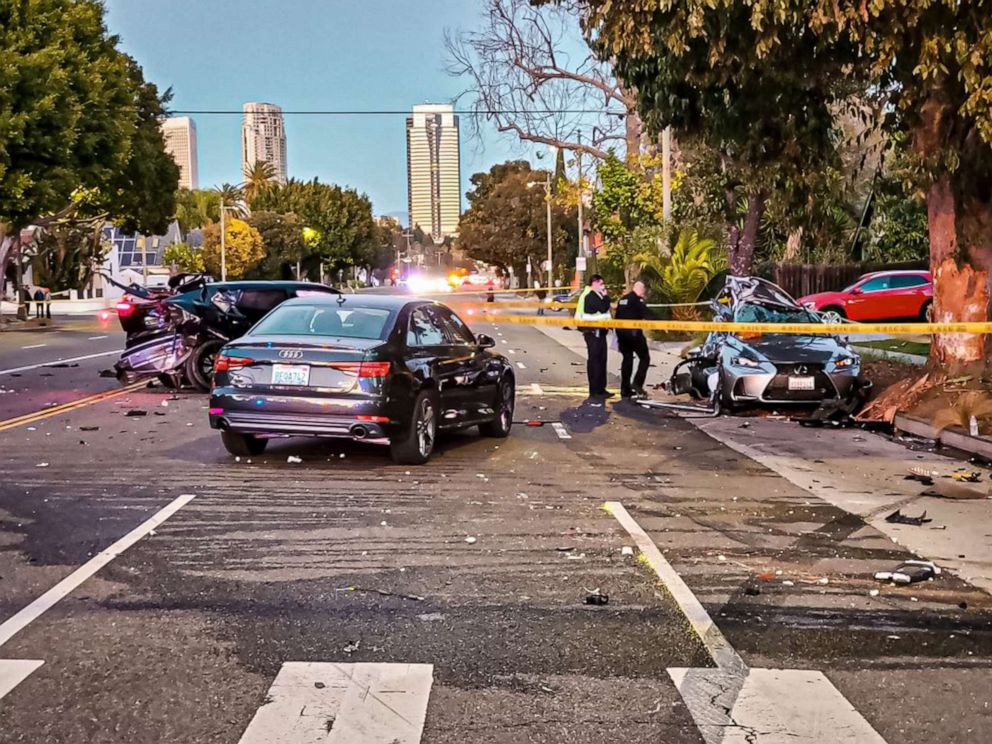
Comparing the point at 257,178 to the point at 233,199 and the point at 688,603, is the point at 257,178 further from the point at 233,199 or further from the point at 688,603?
the point at 688,603

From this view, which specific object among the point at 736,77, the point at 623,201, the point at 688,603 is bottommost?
the point at 688,603

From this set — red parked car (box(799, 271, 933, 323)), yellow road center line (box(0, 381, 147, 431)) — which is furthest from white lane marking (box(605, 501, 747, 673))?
red parked car (box(799, 271, 933, 323))

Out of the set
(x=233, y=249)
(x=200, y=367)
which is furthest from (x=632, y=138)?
(x=233, y=249)

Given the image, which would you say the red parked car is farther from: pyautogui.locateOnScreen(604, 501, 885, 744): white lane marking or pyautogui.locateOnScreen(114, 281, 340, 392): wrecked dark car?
pyautogui.locateOnScreen(604, 501, 885, 744): white lane marking

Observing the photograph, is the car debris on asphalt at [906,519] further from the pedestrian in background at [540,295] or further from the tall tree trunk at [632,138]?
the tall tree trunk at [632,138]

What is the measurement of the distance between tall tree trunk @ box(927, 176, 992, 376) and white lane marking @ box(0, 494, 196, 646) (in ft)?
30.4

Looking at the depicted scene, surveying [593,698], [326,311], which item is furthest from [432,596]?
[326,311]

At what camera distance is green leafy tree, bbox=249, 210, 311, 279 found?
345 ft

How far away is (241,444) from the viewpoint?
11.1 metres

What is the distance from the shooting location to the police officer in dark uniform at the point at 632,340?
57.9ft

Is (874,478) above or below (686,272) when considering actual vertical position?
below

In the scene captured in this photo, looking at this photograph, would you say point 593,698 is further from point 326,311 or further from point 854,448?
point 854,448

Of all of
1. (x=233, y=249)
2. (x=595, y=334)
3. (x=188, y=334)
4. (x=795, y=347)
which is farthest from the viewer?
(x=233, y=249)

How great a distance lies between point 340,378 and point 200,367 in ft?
25.7
